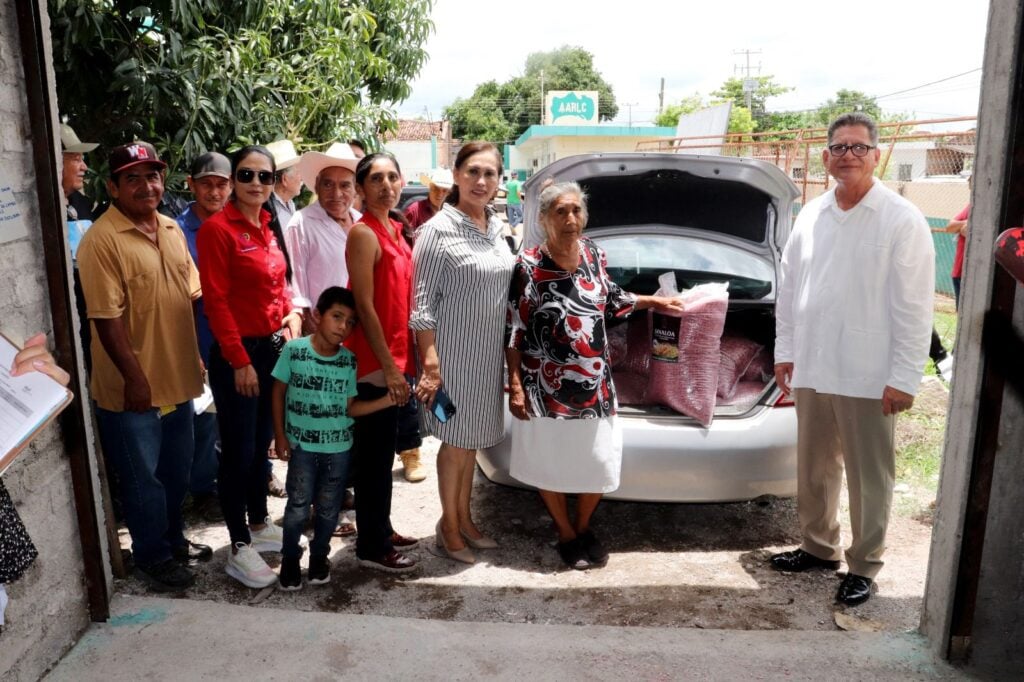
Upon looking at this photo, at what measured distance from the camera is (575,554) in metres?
3.69

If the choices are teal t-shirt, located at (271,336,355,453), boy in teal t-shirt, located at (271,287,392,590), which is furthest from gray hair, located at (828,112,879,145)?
teal t-shirt, located at (271,336,355,453)

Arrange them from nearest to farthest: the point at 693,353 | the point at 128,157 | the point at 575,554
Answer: the point at 128,157 < the point at 575,554 < the point at 693,353

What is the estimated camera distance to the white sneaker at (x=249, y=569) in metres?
3.37

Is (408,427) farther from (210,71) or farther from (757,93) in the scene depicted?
(757,93)

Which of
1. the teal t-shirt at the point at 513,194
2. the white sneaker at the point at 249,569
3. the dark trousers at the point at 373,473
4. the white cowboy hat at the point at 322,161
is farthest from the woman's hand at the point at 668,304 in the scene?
the teal t-shirt at the point at 513,194

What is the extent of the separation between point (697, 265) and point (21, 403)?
330 cm

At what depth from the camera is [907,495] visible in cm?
445

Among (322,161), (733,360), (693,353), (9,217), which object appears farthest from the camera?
(733,360)

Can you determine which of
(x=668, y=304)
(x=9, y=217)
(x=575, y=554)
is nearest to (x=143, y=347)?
(x=9, y=217)

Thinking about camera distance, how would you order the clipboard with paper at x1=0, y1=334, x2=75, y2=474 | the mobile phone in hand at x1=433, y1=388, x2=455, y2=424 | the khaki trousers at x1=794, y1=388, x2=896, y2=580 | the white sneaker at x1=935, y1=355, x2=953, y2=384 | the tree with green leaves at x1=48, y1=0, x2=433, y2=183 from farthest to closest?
the white sneaker at x1=935, y1=355, x2=953, y2=384 < the tree with green leaves at x1=48, y1=0, x2=433, y2=183 < the mobile phone in hand at x1=433, y1=388, x2=455, y2=424 < the khaki trousers at x1=794, y1=388, x2=896, y2=580 < the clipboard with paper at x1=0, y1=334, x2=75, y2=474

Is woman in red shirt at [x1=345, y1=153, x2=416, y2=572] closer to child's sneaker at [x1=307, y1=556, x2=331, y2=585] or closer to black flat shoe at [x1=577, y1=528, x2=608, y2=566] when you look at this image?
child's sneaker at [x1=307, y1=556, x2=331, y2=585]

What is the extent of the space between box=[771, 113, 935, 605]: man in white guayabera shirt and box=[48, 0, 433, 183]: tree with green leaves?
334cm

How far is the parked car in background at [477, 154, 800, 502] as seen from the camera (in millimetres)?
3609

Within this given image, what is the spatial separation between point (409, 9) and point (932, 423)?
501 centimetres
